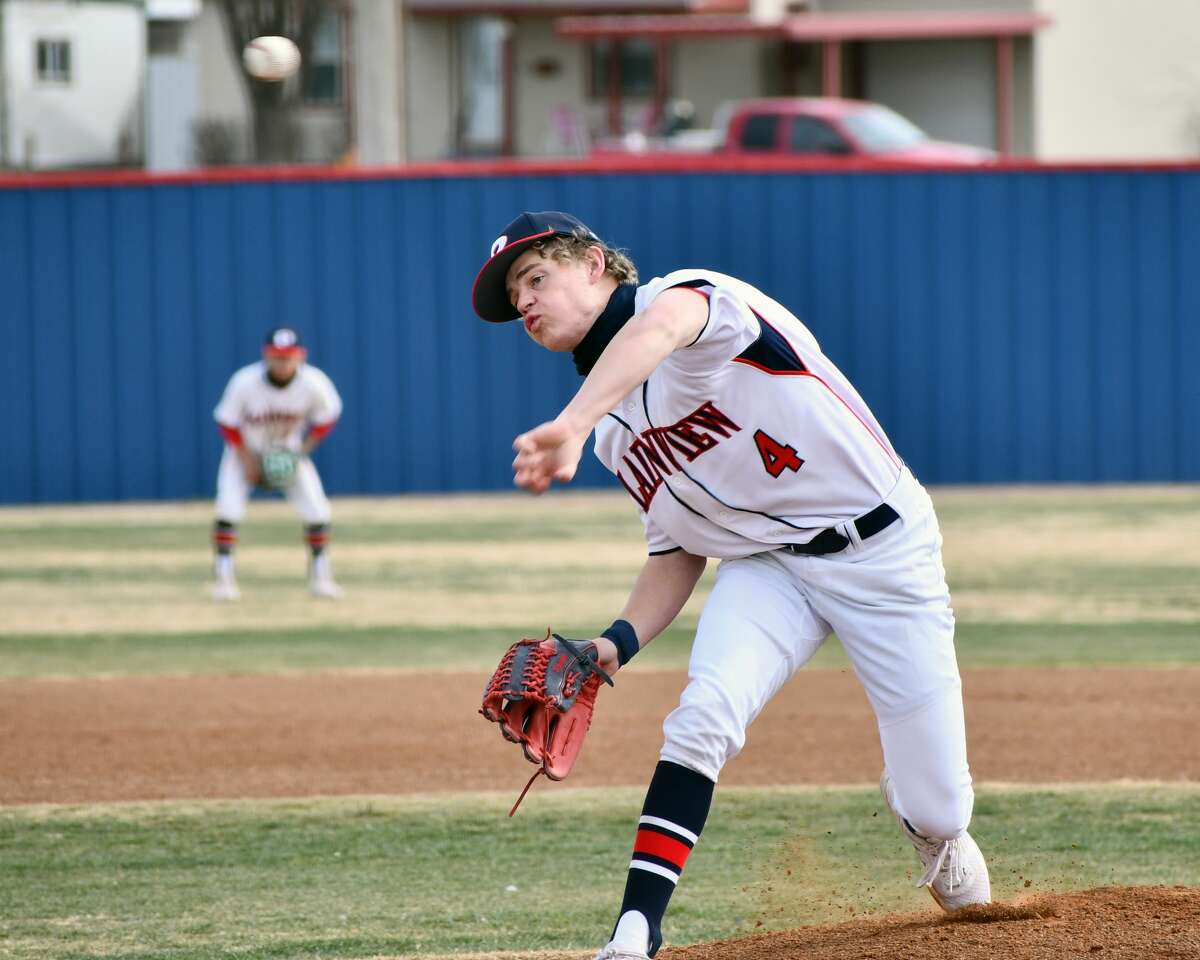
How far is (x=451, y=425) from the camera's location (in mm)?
17375

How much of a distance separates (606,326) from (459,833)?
2.81 metres

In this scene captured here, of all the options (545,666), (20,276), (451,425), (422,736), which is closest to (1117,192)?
(451,425)

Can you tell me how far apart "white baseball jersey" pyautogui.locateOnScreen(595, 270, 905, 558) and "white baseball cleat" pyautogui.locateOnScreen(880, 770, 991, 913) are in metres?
0.69

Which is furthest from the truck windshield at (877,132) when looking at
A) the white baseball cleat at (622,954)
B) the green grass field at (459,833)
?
the white baseball cleat at (622,954)

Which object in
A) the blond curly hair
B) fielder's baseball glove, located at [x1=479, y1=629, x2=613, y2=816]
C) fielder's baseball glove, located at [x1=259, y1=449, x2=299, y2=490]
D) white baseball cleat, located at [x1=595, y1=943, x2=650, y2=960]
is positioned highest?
the blond curly hair

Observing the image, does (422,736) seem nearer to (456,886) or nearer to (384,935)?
(456,886)

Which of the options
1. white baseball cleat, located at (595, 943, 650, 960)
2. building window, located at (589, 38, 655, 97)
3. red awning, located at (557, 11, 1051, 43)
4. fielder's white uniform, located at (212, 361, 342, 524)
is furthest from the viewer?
building window, located at (589, 38, 655, 97)

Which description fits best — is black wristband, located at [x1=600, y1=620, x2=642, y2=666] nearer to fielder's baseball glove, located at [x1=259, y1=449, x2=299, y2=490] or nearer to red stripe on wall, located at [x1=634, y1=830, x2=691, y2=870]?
red stripe on wall, located at [x1=634, y1=830, x2=691, y2=870]

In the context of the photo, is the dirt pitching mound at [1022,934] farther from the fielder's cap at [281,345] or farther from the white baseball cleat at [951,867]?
the fielder's cap at [281,345]

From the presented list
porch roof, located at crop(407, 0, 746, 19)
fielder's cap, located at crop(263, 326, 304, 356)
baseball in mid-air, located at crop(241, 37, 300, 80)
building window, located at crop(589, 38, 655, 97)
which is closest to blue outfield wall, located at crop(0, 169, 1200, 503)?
fielder's cap, located at crop(263, 326, 304, 356)

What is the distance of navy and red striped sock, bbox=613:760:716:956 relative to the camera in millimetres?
3875

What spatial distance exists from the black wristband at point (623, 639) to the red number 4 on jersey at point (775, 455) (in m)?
0.56

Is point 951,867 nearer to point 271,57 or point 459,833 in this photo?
point 459,833

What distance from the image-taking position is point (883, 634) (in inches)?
161
